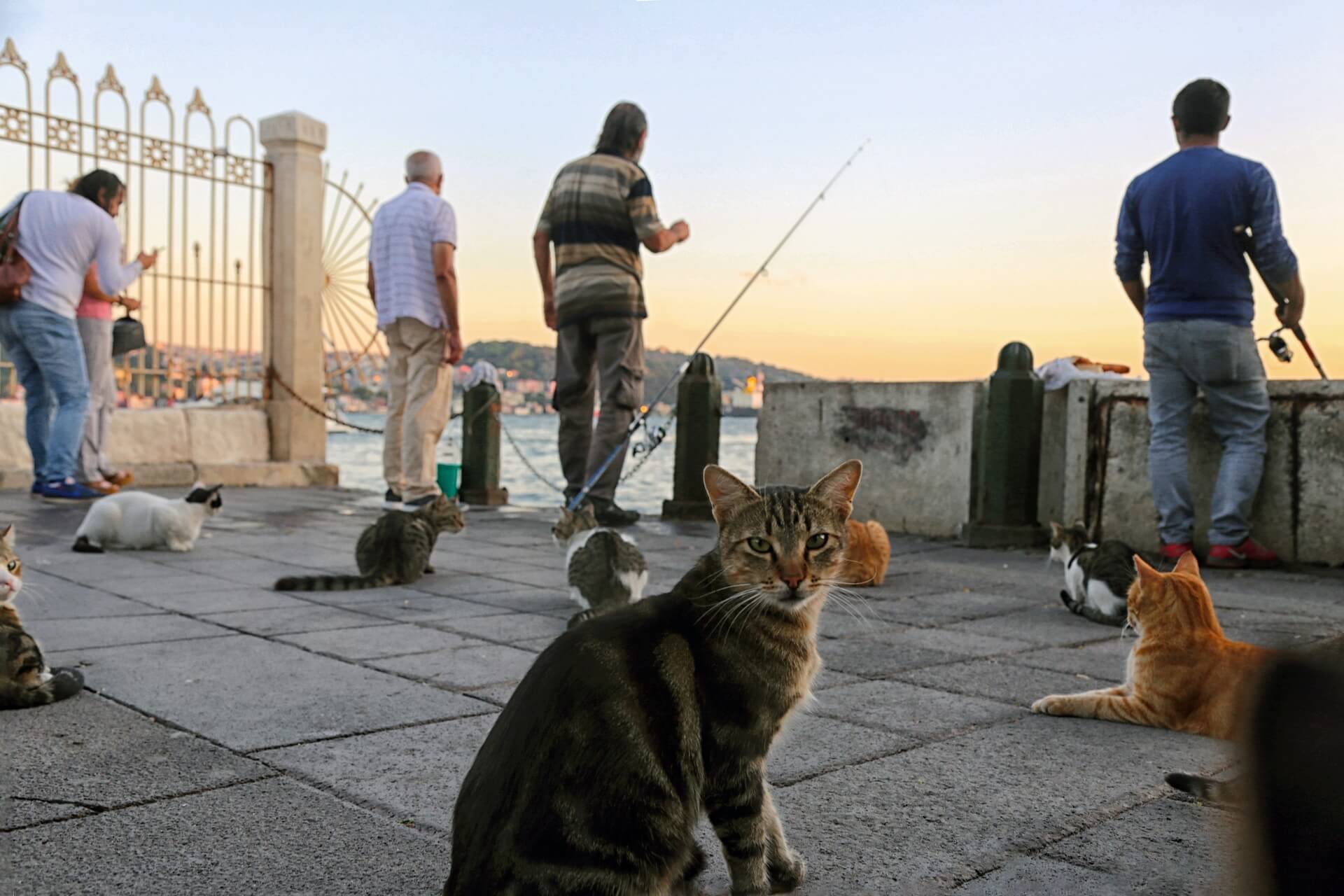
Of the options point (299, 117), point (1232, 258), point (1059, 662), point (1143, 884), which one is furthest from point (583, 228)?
point (299, 117)

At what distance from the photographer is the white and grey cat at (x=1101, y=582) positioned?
4.55m

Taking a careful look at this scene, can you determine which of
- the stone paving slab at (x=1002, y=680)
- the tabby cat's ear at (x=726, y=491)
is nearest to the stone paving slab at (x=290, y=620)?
the stone paving slab at (x=1002, y=680)

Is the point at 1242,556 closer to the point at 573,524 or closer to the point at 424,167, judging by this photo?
the point at 573,524

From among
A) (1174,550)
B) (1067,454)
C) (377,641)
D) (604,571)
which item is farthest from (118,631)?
(1067,454)

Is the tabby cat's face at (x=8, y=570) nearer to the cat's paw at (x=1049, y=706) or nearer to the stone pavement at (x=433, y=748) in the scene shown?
the stone pavement at (x=433, y=748)

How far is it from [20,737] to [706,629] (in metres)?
1.82

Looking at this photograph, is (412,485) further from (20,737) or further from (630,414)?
(20,737)

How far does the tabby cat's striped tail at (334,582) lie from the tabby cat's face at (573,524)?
0.90 meters

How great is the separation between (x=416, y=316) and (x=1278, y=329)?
19.2 ft

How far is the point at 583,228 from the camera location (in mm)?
6926

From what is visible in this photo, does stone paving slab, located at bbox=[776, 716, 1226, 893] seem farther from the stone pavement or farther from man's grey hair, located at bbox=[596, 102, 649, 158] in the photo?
man's grey hair, located at bbox=[596, 102, 649, 158]

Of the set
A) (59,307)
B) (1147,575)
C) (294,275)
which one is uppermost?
(294,275)

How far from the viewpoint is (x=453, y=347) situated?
8453 millimetres

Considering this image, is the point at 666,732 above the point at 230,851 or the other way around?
above
